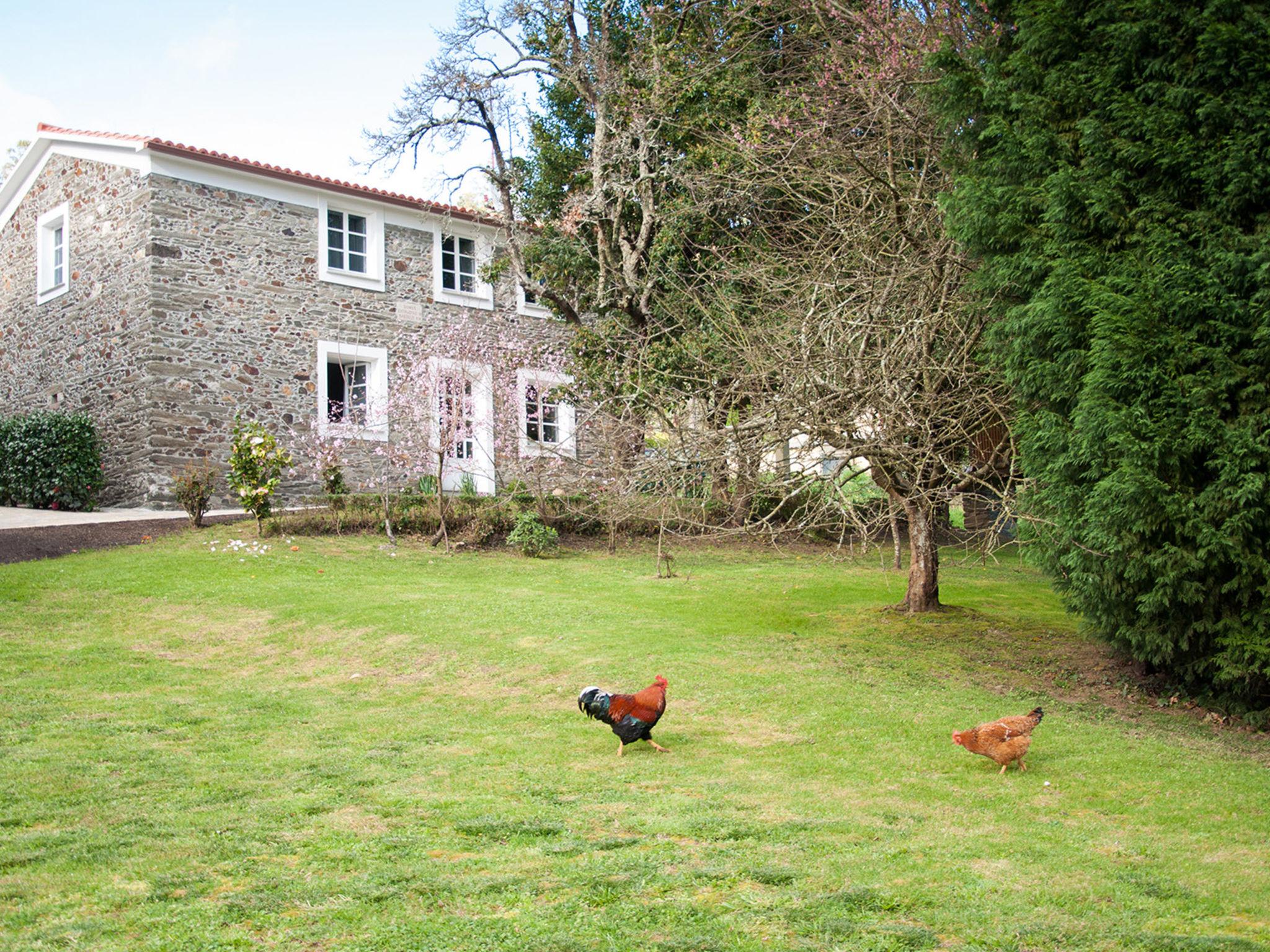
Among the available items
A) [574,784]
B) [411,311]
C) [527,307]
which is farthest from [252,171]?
[574,784]

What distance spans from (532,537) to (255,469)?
12.7 ft

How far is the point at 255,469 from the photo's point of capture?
13648 millimetres

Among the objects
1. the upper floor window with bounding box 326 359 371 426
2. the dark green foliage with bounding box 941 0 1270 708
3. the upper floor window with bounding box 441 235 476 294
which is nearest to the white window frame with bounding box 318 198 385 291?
the upper floor window with bounding box 441 235 476 294

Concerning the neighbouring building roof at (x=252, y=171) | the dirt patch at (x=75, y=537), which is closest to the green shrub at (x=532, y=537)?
the dirt patch at (x=75, y=537)

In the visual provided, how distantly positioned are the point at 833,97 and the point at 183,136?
427 inches

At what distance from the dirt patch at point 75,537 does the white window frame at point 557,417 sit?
5.42m

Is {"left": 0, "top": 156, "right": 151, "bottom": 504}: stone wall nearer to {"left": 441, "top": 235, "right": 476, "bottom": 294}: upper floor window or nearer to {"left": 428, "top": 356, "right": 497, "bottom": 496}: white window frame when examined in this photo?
{"left": 428, "top": 356, "right": 497, "bottom": 496}: white window frame

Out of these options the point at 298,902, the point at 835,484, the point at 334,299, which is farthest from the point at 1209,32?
the point at 334,299

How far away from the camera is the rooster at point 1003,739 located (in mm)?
5766

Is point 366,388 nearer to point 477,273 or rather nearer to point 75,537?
point 477,273

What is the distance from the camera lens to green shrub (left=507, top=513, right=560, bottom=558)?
1429 centimetres

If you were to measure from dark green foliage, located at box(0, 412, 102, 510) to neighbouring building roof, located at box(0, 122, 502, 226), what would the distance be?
456 cm

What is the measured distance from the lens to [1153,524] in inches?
267

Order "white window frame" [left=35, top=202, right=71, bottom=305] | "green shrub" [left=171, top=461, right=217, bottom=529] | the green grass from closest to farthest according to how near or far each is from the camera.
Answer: the green grass
"green shrub" [left=171, top=461, right=217, bottom=529]
"white window frame" [left=35, top=202, right=71, bottom=305]
